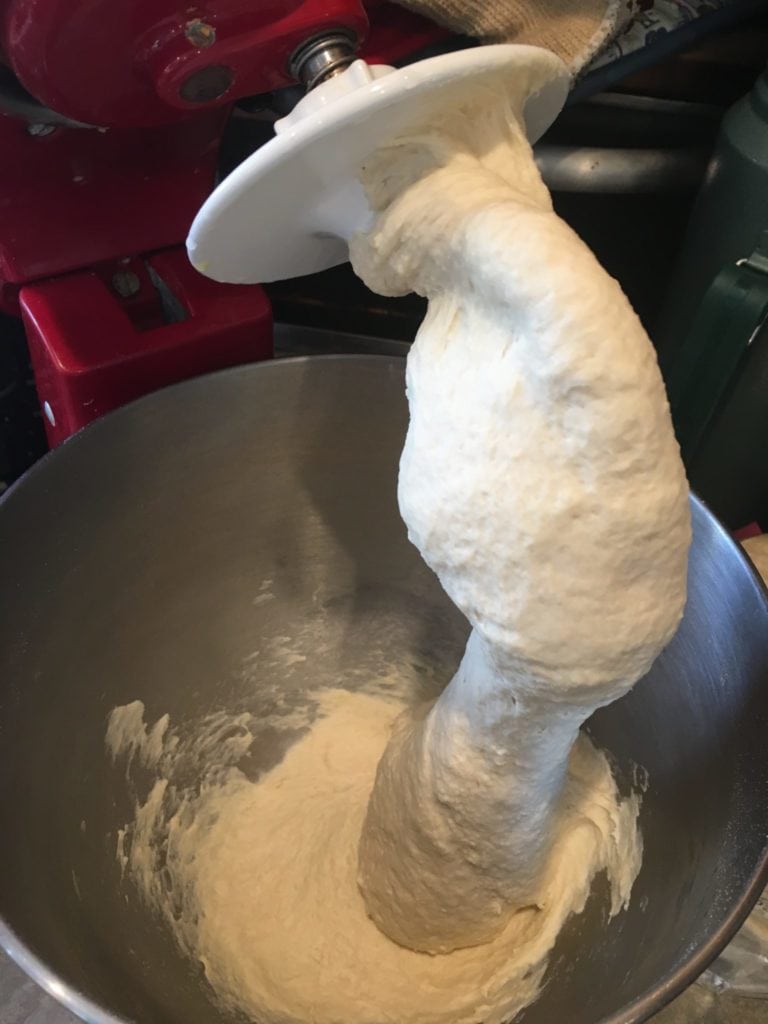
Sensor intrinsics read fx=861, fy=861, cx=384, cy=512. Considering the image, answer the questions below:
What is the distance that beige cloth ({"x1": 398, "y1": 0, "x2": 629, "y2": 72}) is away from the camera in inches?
21.8

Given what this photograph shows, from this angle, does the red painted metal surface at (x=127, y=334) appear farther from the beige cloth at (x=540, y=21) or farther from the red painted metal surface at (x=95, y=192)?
the beige cloth at (x=540, y=21)

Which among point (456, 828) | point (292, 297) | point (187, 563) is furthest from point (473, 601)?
point (292, 297)

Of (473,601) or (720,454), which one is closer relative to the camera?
(473,601)

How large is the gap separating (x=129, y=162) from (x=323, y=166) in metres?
0.25

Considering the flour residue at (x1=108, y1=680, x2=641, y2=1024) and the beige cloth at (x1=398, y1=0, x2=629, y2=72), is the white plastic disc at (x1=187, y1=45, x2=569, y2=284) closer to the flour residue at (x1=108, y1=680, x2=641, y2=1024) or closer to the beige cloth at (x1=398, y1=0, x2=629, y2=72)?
the beige cloth at (x1=398, y1=0, x2=629, y2=72)

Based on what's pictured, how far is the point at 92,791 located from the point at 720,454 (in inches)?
24.4

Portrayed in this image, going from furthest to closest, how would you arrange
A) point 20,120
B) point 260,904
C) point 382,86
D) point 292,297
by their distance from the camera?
point 292,297, point 260,904, point 20,120, point 382,86

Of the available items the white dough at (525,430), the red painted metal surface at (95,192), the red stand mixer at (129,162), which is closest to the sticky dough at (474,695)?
the white dough at (525,430)

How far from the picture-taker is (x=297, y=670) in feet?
2.72

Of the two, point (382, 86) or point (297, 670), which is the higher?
point (382, 86)

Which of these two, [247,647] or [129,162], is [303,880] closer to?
[247,647]

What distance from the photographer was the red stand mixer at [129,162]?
17.4 inches

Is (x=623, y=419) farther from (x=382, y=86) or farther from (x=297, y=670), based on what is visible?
(x=297, y=670)

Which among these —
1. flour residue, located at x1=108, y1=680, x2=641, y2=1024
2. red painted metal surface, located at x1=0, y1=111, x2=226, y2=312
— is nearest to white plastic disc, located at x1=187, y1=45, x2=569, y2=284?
red painted metal surface, located at x1=0, y1=111, x2=226, y2=312
